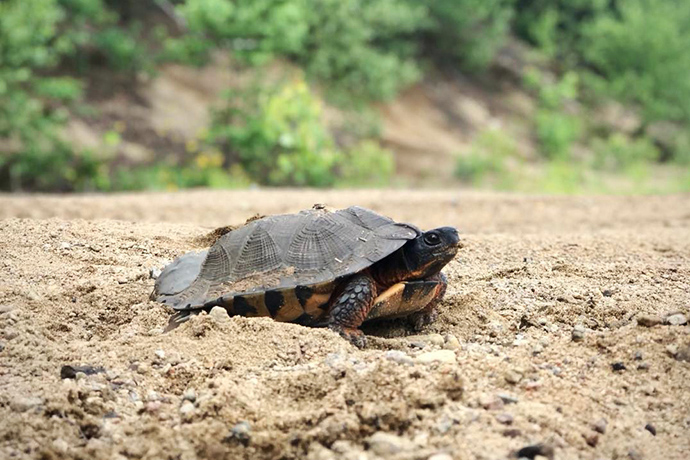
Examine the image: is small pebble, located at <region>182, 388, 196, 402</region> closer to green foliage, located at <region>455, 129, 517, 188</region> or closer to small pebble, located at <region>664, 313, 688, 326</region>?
small pebble, located at <region>664, 313, 688, 326</region>

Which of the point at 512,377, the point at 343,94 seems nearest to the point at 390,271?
the point at 512,377

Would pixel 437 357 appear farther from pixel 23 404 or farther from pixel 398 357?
pixel 23 404

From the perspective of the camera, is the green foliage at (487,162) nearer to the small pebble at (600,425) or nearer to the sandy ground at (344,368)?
the sandy ground at (344,368)

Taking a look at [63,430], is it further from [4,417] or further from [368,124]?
[368,124]

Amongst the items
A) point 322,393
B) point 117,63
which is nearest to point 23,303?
point 322,393

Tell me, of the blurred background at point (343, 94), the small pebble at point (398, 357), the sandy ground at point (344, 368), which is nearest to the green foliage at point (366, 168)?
the blurred background at point (343, 94)

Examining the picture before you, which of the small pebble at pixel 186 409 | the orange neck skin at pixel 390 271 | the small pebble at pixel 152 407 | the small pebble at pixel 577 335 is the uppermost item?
the orange neck skin at pixel 390 271
